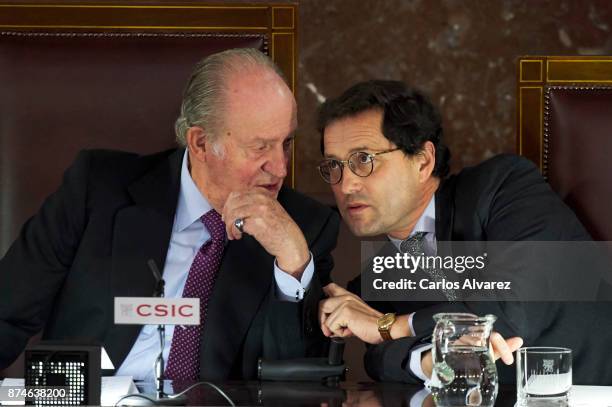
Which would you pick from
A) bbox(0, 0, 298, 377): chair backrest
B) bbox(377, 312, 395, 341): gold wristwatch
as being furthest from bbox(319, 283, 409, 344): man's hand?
bbox(0, 0, 298, 377): chair backrest

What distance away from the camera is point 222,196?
7.00 feet

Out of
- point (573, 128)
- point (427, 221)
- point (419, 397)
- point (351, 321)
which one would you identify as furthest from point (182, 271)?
point (573, 128)

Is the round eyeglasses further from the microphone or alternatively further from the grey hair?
the microphone

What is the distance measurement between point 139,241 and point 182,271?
0.33ft

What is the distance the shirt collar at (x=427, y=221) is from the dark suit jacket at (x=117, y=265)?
0.19 m

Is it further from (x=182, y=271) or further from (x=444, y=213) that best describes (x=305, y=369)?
(x=444, y=213)

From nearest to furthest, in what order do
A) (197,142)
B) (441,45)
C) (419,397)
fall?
(419,397) → (197,142) → (441,45)

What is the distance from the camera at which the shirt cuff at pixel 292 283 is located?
1.98m

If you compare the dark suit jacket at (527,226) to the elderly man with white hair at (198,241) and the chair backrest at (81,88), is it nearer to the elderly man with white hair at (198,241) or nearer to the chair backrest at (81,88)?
the elderly man with white hair at (198,241)

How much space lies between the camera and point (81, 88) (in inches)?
92.5

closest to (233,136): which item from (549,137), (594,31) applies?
(549,137)

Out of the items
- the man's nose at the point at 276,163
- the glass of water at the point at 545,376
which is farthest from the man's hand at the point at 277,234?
the glass of water at the point at 545,376

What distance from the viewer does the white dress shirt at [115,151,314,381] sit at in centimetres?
198

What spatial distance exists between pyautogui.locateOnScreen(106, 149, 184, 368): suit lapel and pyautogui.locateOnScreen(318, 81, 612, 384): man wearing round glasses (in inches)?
12.9
